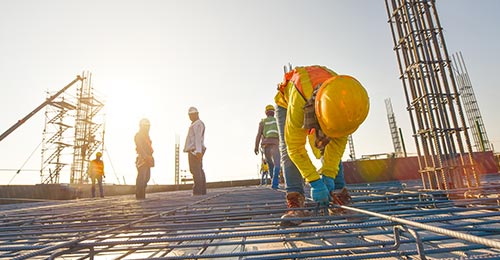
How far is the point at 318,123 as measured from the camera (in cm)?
214

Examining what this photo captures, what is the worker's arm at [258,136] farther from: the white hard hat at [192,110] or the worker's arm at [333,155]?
the worker's arm at [333,155]

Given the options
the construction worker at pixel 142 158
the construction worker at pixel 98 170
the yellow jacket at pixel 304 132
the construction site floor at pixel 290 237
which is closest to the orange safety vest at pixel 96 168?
the construction worker at pixel 98 170

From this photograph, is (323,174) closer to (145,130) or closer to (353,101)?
(353,101)

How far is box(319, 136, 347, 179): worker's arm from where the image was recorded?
2.44 m

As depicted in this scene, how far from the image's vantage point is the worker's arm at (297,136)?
90.4 inches

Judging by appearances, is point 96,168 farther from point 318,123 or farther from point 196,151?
point 318,123

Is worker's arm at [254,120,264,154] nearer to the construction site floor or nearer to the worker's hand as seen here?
the construction site floor

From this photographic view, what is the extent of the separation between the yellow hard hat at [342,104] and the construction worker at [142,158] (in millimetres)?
4955

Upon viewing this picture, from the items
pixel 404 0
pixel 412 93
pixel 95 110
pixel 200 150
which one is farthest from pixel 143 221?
pixel 95 110

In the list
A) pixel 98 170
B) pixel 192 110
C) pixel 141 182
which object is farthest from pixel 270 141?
pixel 98 170

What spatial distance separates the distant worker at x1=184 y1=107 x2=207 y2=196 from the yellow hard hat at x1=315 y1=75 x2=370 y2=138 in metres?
4.42

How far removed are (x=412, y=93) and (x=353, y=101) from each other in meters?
3.76

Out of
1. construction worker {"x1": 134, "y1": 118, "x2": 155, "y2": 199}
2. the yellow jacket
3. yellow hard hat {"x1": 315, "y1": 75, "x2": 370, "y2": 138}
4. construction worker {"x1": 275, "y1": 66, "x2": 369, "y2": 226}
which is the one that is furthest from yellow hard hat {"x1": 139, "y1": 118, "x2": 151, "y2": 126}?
yellow hard hat {"x1": 315, "y1": 75, "x2": 370, "y2": 138}

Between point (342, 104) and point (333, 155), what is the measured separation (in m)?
0.68
